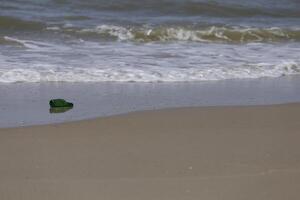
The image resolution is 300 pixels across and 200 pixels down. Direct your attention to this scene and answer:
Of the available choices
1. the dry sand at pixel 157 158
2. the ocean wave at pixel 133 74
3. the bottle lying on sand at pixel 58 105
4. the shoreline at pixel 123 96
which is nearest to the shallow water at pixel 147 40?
the ocean wave at pixel 133 74

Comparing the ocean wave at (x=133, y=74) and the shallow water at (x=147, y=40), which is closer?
the ocean wave at (x=133, y=74)

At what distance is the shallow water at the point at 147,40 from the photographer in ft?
21.2

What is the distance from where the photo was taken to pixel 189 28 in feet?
34.6

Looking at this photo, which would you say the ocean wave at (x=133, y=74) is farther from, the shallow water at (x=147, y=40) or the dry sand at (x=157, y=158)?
the dry sand at (x=157, y=158)

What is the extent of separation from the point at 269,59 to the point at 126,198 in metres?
4.80

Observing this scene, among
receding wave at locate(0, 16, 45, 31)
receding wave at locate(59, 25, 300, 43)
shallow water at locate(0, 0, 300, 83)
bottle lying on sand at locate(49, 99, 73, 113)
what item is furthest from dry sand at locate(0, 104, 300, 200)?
receding wave at locate(0, 16, 45, 31)

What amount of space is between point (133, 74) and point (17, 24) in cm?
462

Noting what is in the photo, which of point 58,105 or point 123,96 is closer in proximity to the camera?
point 58,105

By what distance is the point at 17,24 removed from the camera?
10445mm

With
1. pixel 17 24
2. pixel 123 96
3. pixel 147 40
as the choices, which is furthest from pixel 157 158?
pixel 17 24

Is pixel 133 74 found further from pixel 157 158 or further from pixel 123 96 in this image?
pixel 157 158

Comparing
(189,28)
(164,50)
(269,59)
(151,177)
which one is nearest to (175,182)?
(151,177)

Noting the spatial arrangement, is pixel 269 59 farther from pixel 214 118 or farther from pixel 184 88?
pixel 214 118

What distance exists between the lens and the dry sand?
3.18 m
